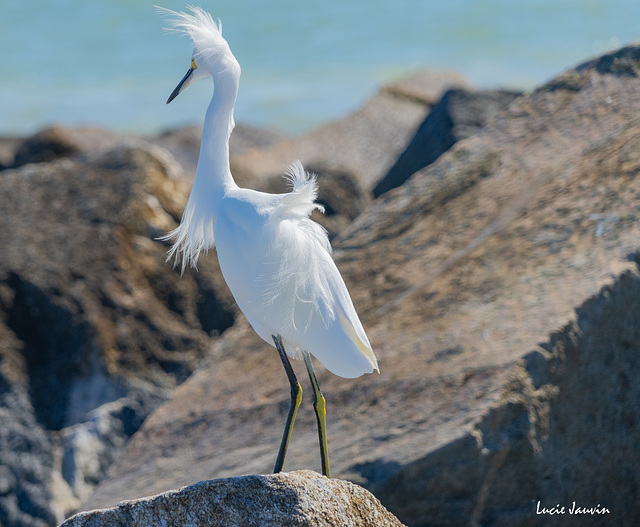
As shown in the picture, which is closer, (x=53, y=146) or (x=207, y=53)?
(x=207, y=53)

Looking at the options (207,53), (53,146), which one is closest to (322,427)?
(207,53)

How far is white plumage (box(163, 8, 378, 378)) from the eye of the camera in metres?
3.68

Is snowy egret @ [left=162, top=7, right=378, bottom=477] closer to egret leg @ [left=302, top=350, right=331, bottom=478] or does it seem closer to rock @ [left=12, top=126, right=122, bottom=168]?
egret leg @ [left=302, top=350, right=331, bottom=478]

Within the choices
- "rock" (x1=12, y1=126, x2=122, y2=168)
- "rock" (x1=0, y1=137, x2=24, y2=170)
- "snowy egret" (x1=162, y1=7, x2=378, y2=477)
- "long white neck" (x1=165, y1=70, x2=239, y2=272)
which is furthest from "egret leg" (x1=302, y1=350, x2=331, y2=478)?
"rock" (x1=0, y1=137, x2=24, y2=170)

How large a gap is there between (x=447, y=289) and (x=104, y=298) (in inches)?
110

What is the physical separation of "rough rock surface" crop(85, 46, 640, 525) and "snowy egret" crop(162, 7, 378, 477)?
1.85 feet

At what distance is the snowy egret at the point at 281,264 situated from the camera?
3680mm

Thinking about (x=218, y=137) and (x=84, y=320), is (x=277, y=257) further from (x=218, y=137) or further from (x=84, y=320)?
(x=84, y=320)

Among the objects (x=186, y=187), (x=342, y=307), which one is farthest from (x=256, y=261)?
(x=186, y=187)

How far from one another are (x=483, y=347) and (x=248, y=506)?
1631 millimetres

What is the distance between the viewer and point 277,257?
3.76m

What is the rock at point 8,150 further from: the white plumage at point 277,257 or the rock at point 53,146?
the white plumage at point 277,257

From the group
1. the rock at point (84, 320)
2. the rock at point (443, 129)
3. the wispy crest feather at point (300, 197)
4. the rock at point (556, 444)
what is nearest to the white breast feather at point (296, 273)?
the wispy crest feather at point (300, 197)

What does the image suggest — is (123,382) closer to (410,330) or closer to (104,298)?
(104,298)
